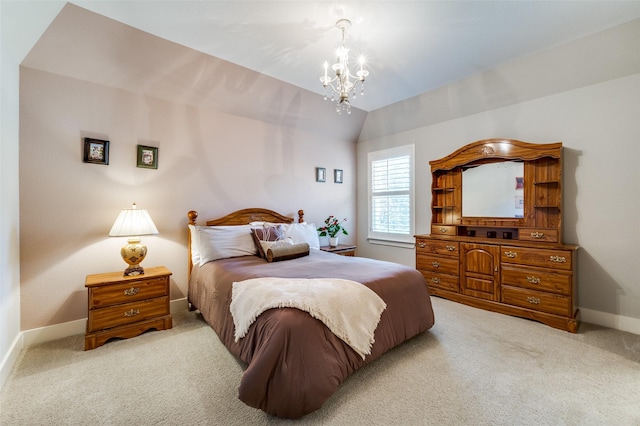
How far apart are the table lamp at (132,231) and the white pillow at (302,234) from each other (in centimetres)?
152

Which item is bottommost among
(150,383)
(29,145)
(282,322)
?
(150,383)

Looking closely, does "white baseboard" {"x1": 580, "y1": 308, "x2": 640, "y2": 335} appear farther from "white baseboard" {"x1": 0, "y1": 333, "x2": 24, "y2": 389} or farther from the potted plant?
"white baseboard" {"x1": 0, "y1": 333, "x2": 24, "y2": 389}

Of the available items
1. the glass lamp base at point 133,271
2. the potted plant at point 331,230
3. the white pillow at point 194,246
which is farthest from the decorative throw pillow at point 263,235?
the potted plant at point 331,230

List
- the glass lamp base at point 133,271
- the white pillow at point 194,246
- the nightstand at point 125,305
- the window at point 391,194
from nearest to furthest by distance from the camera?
the nightstand at point 125,305, the glass lamp base at point 133,271, the white pillow at point 194,246, the window at point 391,194

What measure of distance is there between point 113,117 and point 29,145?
712 mm

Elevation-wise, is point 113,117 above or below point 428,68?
below

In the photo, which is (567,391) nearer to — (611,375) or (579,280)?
(611,375)

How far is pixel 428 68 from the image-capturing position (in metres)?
3.15

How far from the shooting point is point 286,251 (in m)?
3.03

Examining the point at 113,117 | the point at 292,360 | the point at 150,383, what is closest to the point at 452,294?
the point at 292,360

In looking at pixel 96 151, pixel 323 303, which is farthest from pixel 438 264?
pixel 96 151

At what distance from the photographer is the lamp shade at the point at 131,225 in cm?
256

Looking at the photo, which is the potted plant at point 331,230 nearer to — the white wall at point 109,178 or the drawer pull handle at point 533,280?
the white wall at point 109,178

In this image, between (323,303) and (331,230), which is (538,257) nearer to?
(323,303)
